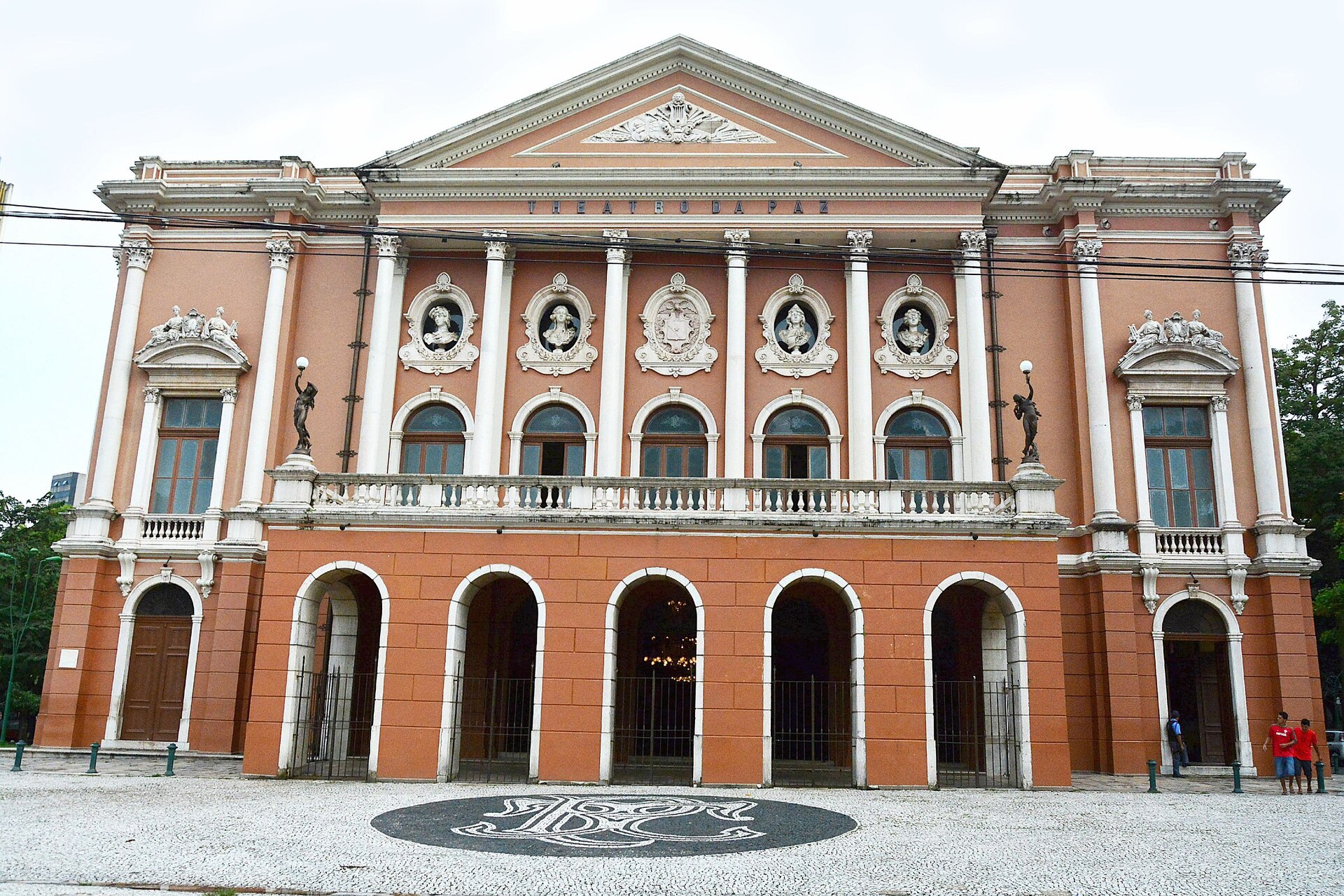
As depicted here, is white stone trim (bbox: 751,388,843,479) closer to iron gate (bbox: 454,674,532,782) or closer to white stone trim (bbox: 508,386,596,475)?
white stone trim (bbox: 508,386,596,475)

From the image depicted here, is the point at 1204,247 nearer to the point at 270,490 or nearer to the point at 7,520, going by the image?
the point at 270,490

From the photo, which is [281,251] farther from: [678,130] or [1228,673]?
[1228,673]

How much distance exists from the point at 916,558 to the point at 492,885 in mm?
11425

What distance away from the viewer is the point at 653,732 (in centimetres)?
2152

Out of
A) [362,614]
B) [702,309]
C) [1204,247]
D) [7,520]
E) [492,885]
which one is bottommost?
[492,885]

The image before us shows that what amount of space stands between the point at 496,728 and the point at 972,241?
1637cm

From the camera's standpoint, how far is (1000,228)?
89.4ft

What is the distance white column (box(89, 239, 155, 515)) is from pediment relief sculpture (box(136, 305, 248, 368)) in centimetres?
59

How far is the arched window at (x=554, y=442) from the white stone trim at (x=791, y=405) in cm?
435

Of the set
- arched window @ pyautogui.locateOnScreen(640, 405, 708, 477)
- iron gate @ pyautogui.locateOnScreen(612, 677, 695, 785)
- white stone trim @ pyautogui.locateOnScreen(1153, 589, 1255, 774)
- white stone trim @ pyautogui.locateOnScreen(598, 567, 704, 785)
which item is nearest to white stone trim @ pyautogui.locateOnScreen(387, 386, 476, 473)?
arched window @ pyautogui.locateOnScreen(640, 405, 708, 477)

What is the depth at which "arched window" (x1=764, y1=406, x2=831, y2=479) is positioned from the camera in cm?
2583

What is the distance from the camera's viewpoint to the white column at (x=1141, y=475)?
24.3m

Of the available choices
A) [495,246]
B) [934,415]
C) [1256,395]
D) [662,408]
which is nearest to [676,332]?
[662,408]

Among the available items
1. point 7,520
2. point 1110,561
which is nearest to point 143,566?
point 1110,561
